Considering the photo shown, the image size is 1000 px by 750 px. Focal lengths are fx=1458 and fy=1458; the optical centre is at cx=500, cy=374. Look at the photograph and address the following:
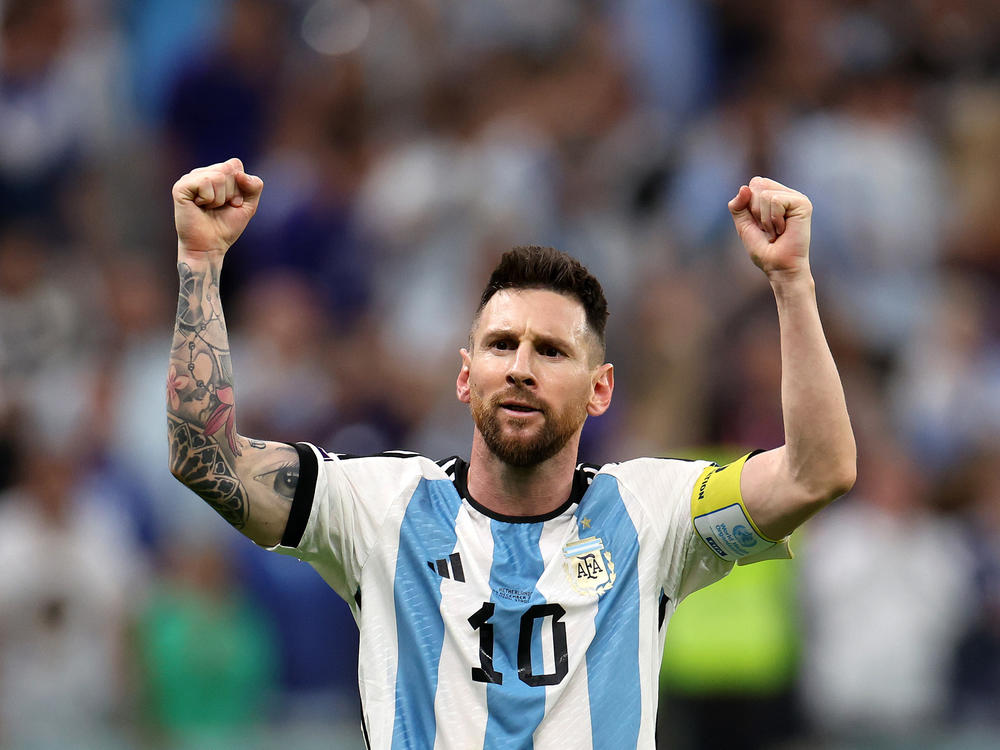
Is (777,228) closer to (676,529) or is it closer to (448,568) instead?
(676,529)

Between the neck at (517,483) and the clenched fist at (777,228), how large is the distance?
2.75 feet

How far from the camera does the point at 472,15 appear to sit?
39.9 feet

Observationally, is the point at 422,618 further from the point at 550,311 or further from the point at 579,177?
the point at 579,177

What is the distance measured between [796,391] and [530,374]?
2.58 feet

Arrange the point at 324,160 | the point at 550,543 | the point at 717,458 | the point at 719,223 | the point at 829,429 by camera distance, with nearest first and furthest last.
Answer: the point at 829,429 → the point at 550,543 → the point at 717,458 → the point at 719,223 → the point at 324,160

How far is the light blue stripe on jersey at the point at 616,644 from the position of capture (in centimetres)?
416

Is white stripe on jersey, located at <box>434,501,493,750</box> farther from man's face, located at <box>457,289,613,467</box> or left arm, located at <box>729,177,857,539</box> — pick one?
left arm, located at <box>729,177,857,539</box>

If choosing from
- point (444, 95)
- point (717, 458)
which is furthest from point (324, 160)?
point (717, 458)

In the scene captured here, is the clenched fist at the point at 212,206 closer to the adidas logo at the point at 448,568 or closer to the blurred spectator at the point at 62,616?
the adidas logo at the point at 448,568

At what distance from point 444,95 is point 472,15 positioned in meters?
0.97

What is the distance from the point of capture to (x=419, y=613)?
425 centimetres

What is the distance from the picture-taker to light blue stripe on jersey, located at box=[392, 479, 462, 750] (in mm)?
4137

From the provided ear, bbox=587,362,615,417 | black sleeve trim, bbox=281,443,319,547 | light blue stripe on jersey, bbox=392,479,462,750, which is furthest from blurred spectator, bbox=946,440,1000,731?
black sleeve trim, bbox=281,443,319,547

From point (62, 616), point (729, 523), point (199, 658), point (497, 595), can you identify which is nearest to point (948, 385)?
point (199, 658)
